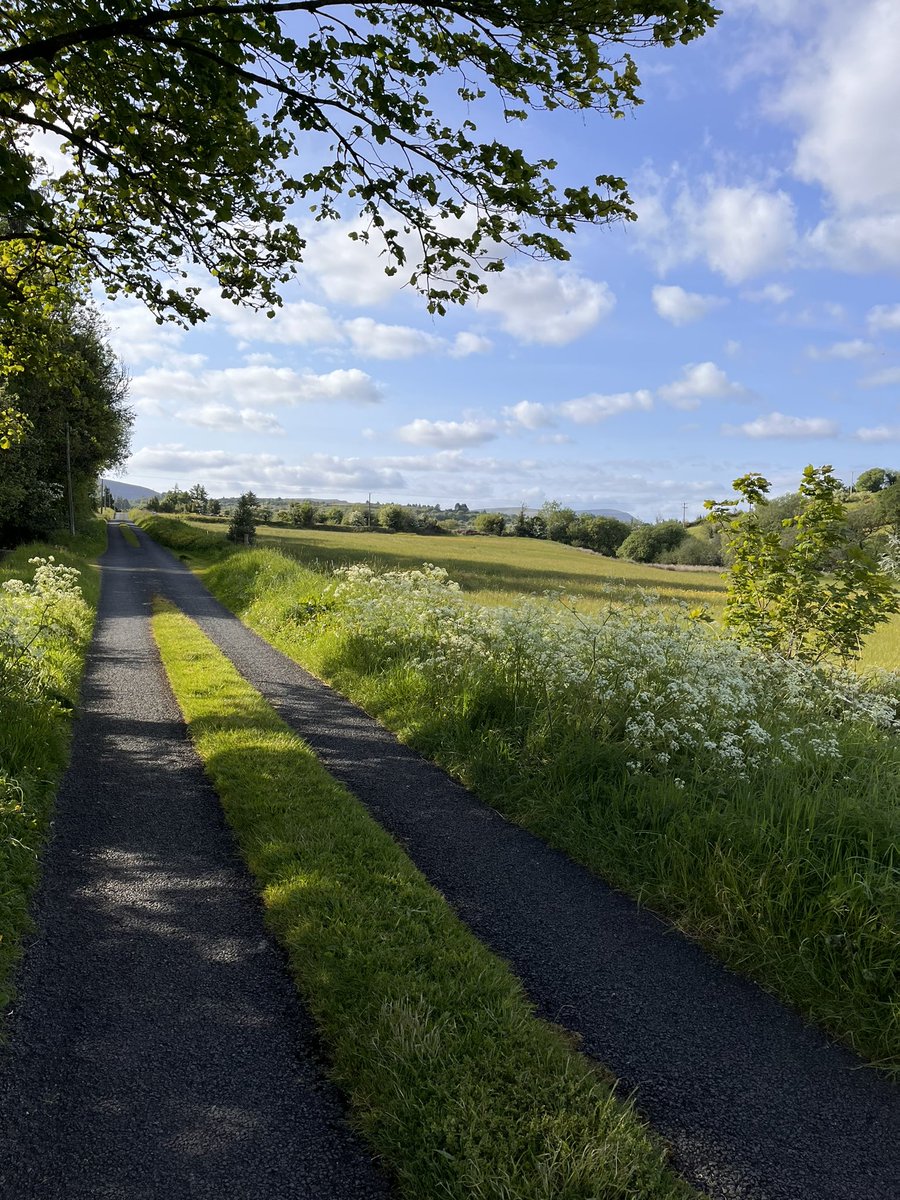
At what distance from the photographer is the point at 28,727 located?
5.91m

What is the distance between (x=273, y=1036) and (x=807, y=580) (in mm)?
7998

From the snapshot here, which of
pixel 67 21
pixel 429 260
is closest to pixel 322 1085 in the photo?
pixel 429 260

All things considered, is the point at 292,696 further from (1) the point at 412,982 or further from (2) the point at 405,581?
(1) the point at 412,982

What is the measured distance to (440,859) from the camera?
15.0 ft

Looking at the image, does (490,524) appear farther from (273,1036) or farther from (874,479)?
(273,1036)

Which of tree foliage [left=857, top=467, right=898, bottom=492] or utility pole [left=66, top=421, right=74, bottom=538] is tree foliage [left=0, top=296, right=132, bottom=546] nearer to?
utility pole [left=66, top=421, right=74, bottom=538]

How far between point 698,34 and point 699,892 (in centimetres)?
645

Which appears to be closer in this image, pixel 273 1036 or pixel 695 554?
pixel 273 1036

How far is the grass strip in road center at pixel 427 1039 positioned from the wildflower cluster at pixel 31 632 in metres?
3.75

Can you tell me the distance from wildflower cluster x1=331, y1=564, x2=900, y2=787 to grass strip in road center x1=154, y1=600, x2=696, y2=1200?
93.9 inches

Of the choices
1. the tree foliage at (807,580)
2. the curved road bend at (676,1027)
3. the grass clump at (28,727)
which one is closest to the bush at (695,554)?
the tree foliage at (807,580)

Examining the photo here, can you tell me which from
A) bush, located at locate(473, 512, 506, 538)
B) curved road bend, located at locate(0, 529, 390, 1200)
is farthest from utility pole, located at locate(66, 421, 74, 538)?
bush, located at locate(473, 512, 506, 538)

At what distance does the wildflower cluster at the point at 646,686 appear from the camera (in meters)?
5.40

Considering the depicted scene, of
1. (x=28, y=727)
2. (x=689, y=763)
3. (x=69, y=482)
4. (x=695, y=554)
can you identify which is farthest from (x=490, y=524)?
(x=689, y=763)
